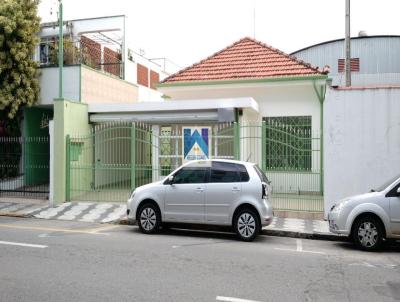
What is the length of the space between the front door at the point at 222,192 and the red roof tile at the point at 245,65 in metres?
7.25

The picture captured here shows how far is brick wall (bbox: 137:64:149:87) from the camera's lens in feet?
83.1

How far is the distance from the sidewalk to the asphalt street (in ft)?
1.36

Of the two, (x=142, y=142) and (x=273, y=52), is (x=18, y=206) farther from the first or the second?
(x=273, y=52)

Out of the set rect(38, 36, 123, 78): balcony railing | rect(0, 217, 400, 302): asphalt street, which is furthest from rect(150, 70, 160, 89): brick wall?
rect(0, 217, 400, 302): asphalt street

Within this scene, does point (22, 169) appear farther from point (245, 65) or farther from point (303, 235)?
point (303, 235)

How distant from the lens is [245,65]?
17734 mm

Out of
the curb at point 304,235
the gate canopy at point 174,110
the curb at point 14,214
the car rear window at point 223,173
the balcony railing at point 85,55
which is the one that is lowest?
the curb at point 304,235

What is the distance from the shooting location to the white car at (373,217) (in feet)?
29.0

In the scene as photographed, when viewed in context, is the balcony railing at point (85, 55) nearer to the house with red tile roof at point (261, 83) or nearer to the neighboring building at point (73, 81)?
the neighboring building at point (73, 81)

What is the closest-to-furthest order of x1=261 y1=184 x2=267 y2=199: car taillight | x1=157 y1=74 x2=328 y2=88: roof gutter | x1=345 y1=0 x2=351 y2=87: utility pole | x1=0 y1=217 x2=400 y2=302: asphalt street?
x1=0 y1=217 x2=400 y2=302: asphalt street, x1=261 y1=184 x2=267 y2=199: car taillight, x1=157 y1=74 x2=328 y2=88: roof gutter, x1=345 y1=0 x2=351 y2=87: utility pole

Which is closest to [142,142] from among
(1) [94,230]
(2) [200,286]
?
(1) [94,230]

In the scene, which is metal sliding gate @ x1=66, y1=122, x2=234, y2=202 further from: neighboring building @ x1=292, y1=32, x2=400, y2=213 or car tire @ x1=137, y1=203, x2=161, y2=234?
car tire @ x1=137, y1=203, x2=161, y2=234

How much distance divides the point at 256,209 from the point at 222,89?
27.1 feet

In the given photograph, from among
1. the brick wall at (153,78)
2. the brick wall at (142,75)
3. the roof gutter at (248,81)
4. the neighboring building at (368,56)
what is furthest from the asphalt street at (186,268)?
the neighboring building at (368,56)
